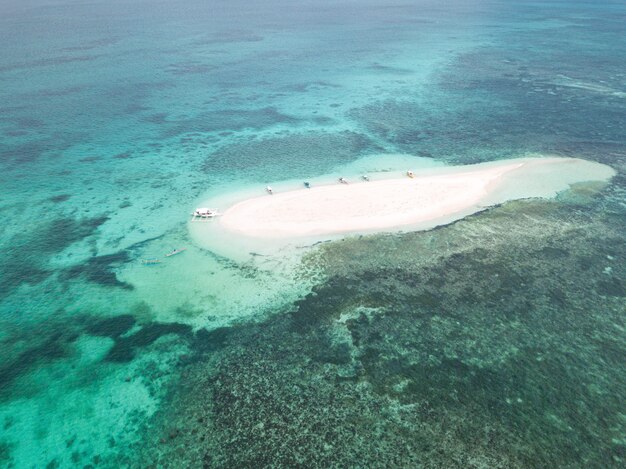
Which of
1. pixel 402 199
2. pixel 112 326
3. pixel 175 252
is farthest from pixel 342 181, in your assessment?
pixel 112 326

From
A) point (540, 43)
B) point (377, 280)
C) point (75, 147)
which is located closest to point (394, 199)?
point (377, 280)

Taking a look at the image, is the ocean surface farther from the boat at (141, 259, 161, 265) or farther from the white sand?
the white sand

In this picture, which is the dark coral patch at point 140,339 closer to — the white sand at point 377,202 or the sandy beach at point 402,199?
Result: the white sand at point 377,202

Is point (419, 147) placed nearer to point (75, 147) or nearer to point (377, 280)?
point (377, 280)

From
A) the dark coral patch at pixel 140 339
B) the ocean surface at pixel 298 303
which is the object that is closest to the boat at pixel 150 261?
the ocean surface at pixel 298 303

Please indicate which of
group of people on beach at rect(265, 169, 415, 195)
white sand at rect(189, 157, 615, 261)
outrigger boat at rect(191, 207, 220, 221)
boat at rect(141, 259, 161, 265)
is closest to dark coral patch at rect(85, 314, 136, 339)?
boat at rect(141, 259, 161, 265)

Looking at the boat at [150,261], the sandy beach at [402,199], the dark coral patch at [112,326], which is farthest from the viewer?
the sandy beach at [402,199]
